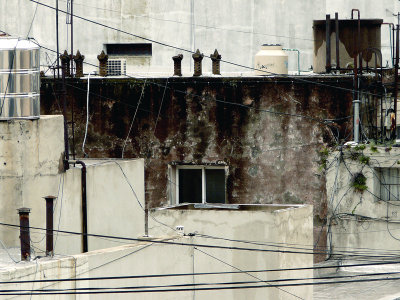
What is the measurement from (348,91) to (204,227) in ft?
25.6

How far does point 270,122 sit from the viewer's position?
3297 cm

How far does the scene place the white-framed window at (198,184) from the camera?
3324cm

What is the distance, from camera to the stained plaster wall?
30.8 m

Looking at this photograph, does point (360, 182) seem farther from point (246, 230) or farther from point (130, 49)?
point (130, 49)

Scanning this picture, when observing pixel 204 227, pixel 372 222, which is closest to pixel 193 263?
pixel 204 227

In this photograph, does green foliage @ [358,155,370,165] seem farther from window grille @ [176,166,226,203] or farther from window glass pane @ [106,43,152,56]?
window glass pane @ [106,43,152,56]

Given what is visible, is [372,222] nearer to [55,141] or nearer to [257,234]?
[257,234]

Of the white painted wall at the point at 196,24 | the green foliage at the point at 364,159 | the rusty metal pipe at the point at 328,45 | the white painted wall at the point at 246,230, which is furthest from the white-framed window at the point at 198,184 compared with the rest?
the white painted wall at the point at 196,24

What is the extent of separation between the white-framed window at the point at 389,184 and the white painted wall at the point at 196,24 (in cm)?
983

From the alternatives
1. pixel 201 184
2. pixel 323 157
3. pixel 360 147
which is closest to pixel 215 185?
pixel 201 184

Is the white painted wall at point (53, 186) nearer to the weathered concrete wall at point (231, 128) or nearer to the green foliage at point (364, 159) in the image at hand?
the green foliage at point (364, 159)

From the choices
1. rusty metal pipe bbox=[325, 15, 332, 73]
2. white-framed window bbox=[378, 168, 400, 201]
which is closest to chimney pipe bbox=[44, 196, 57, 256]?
white-framed window bbox=[378, 168, 400, 201]

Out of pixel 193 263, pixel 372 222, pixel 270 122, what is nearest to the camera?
pixel 193 263

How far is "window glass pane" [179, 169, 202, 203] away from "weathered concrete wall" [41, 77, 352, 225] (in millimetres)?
400
